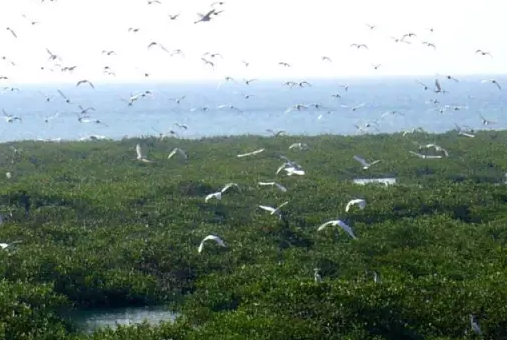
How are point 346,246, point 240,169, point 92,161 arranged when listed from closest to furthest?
point 346,246 < point 240,169 < point 92,161

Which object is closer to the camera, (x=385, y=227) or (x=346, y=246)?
(x=346, y=246)

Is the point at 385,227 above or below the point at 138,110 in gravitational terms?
above

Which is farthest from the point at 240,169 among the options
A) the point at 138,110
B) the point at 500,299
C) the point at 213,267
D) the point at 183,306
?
the point at 138,110

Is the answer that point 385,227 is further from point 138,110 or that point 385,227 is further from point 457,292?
point 138,110

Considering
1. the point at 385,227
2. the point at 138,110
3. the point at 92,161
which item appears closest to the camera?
the point at 385,227

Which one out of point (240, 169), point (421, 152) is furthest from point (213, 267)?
point (421, 152)

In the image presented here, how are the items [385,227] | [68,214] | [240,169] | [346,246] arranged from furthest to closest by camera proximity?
1. [240,169]
2. [68,214]
3. [385,227]
4. [346,246]

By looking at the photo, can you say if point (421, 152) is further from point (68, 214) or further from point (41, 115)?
point (41, 115)
